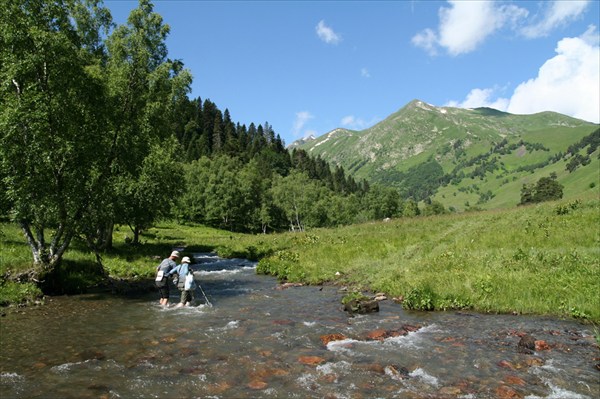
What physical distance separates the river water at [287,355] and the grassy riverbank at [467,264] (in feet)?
4.42

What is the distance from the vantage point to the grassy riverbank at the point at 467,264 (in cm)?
1703

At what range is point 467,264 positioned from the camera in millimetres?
21828

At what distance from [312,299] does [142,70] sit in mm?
16669

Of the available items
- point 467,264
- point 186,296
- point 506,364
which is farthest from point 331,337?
point 467,264

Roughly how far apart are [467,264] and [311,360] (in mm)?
13093

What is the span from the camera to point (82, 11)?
26.8 metres

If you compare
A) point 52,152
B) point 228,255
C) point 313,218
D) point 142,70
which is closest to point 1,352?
point 52,152

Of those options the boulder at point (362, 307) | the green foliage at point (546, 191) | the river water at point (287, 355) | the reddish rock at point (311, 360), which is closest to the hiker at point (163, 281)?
the river water at point (287, 355)

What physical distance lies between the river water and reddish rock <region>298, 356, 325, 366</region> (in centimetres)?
7

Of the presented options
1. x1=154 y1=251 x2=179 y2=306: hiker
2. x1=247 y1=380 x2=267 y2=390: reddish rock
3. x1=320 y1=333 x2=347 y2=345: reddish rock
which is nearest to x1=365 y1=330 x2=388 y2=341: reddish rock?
x1=320 y1=333 x2=347 y2=345: reddish rock

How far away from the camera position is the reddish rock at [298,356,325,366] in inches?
472

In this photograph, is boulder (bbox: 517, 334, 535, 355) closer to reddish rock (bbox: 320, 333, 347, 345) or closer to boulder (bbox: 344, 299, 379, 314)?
reddish rock (bbox: 320, 333, 347, 345)

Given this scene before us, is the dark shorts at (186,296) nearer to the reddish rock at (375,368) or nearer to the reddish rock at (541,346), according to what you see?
the reddish rock at (375,368)

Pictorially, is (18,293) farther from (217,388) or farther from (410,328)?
(410,328)
